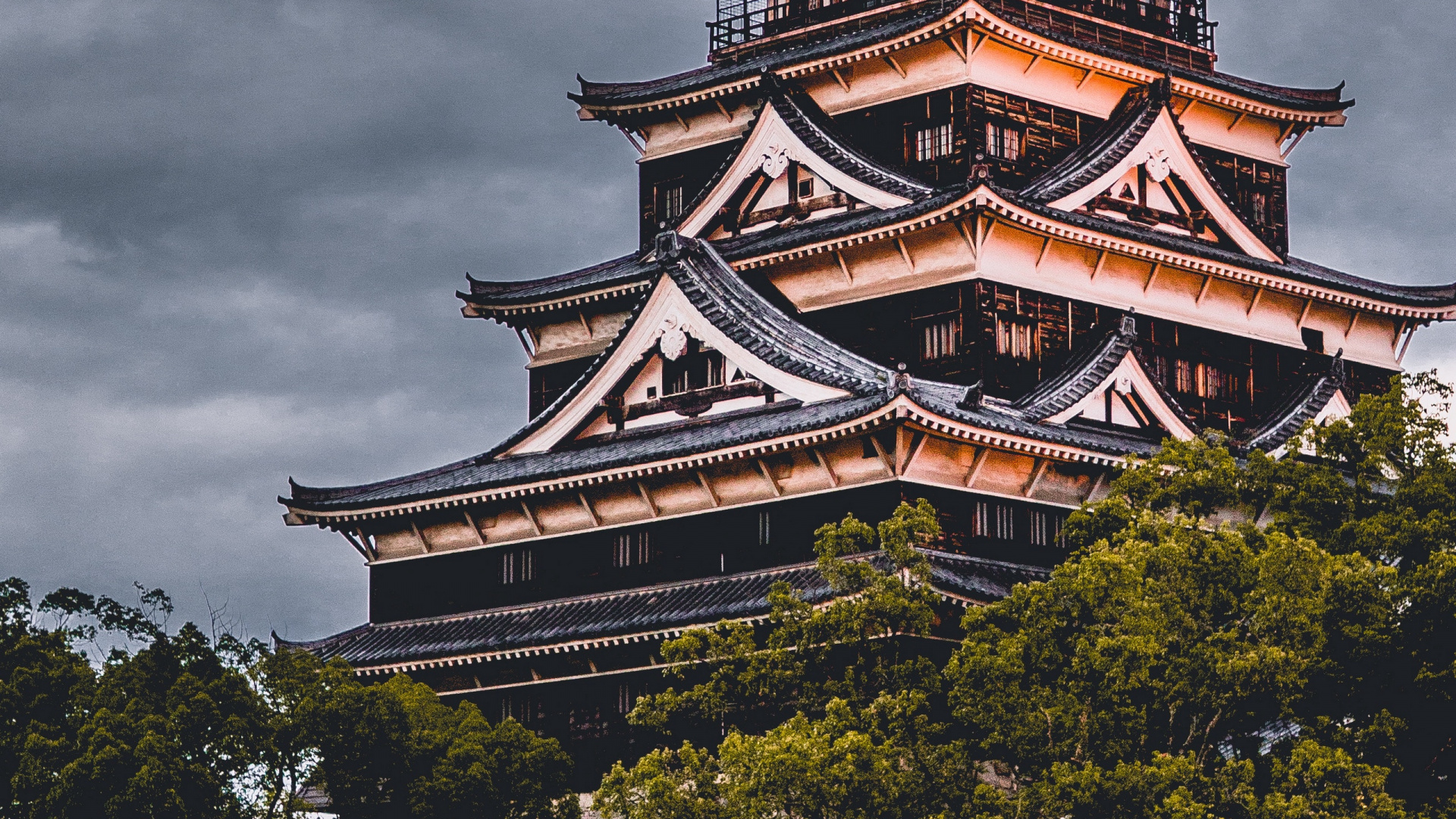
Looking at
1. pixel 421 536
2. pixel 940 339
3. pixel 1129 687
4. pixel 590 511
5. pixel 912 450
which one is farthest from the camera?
pixel 421 536

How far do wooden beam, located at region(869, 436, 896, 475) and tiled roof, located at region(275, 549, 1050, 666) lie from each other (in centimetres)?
151

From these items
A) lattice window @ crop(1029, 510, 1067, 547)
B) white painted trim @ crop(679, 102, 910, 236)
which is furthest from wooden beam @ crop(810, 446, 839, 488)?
white painted trim @ crop(679, 102, 910, 236)

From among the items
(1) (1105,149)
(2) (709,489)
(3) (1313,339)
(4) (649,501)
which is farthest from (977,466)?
(3) (1313,339)

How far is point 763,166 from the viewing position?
156 ft

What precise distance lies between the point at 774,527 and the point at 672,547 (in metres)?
2.22

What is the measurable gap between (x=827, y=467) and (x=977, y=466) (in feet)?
8.16

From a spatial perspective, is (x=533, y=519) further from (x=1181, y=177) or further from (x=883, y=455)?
(x=1181, y=177)

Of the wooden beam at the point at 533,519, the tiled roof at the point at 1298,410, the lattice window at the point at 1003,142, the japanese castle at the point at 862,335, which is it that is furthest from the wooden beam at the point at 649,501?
the tiled roof at the point at 1298,410

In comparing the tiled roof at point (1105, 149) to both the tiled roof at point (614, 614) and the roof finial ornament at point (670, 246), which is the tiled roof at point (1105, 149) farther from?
the tiled roof at point (614, 614)

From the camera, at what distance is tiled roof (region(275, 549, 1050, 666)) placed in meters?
38.9

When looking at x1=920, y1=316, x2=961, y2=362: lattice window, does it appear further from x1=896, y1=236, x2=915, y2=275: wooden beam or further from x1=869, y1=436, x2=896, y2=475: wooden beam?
x1=869, y1=436, x2=896, y2=475: wooden beam

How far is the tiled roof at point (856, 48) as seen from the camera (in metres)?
47.6

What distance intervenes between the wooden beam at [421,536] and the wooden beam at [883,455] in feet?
33.8

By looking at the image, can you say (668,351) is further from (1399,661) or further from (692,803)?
(1399,661)
